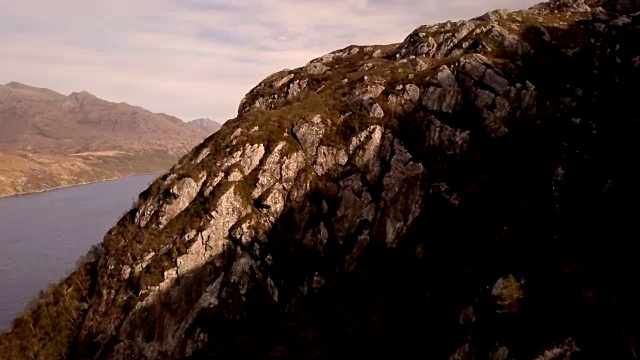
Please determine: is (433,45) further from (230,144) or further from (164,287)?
(164,287)

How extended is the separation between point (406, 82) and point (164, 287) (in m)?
42.6

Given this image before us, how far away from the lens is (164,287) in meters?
51.8

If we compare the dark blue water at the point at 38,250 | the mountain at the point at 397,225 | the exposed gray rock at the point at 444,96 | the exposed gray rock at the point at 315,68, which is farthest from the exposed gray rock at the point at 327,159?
the dark blue water at the point at 38,250

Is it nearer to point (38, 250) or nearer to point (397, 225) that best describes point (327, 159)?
point (397, 225)

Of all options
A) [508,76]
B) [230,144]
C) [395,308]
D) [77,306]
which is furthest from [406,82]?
[77,306]

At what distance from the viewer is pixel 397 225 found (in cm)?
5325

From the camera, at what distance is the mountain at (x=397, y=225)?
3709 cm

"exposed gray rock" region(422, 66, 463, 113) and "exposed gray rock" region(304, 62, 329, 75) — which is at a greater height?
"exposed gray rock" region(304, 62, 329, 75)

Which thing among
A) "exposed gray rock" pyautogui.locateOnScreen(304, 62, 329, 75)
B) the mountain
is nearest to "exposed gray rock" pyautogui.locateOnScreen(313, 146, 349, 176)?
the mountain

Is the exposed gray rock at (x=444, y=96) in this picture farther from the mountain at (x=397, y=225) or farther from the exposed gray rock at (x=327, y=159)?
the exposed gray rock at (x=327, y=159)

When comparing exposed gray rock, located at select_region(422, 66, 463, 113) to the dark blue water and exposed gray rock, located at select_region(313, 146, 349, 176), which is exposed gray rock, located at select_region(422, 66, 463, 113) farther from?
the dark blue water

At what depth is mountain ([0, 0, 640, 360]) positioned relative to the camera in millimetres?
37094

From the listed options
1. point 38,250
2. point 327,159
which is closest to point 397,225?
point 327,159

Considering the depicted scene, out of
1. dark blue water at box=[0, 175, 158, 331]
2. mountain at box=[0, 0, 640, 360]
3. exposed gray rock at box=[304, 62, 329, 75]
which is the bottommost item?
dark blue water at box=[0, 175, 158, 331]
